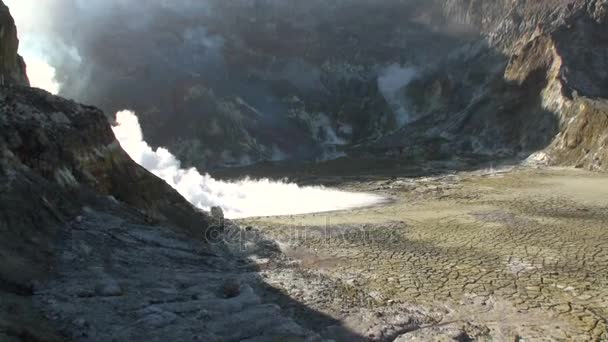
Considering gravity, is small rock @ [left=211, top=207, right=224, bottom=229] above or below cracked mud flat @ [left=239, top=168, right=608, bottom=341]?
above

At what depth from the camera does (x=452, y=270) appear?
48.1ft

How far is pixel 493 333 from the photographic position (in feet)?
35.2

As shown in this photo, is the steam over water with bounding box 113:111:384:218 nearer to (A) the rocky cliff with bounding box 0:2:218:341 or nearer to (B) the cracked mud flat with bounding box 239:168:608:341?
(B) the cracked mud flat with bounding box 239:168:608:341

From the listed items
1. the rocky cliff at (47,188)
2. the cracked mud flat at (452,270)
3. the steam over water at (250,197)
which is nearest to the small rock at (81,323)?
the rocky cliff at (47,188)

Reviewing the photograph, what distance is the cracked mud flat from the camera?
440 inches

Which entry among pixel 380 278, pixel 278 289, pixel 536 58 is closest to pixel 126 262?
pixel 278 289

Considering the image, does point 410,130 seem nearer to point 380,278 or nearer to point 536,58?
point 536,58

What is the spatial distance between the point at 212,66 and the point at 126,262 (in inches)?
3976

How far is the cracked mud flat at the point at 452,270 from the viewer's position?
11.2 m
